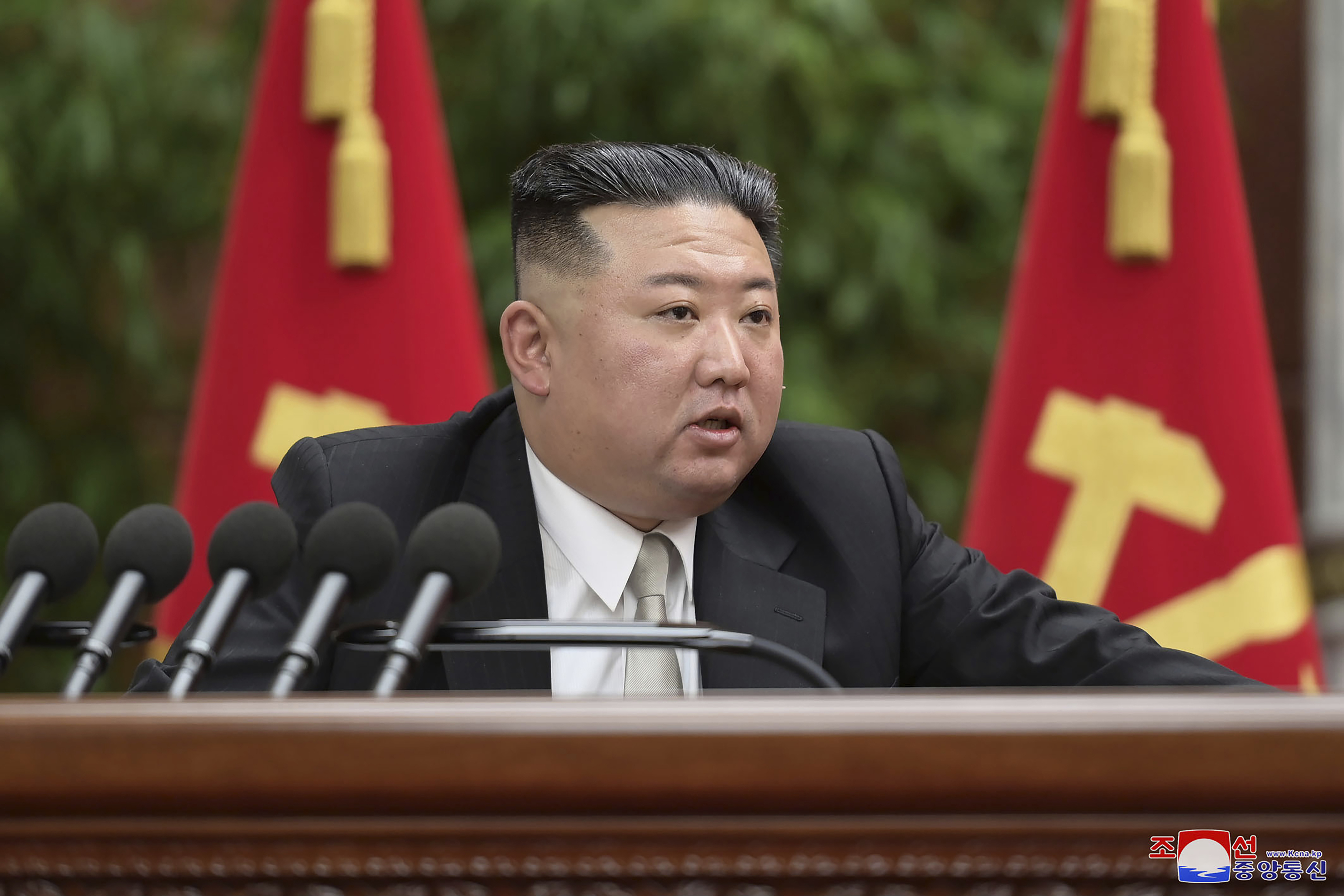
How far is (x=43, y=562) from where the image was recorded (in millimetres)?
970

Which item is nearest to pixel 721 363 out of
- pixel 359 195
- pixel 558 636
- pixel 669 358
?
pixel 669 358

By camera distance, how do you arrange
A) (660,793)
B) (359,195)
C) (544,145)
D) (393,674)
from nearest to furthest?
(660,793) → (393,674) → (359,195) → (544,145)

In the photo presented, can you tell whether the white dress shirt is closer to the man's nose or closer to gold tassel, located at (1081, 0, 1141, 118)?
the man's nose

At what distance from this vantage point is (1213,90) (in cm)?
254

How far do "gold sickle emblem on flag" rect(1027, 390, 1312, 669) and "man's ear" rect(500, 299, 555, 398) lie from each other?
1.30 meters

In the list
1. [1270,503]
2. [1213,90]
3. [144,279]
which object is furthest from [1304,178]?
[144,279]

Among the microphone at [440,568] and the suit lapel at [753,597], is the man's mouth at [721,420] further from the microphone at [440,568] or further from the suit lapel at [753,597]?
the microphone at [440,568]

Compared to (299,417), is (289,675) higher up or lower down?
lower down

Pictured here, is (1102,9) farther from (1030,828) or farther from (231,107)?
(231,107)

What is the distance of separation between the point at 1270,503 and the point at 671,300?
151 cm

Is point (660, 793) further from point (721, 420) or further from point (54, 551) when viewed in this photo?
point (721, 420)

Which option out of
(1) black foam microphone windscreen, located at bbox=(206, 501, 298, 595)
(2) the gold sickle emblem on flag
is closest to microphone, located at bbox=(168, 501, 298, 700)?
(1) black foam microphone windscreen, located at bbox=(206, 501, 298, 595)
